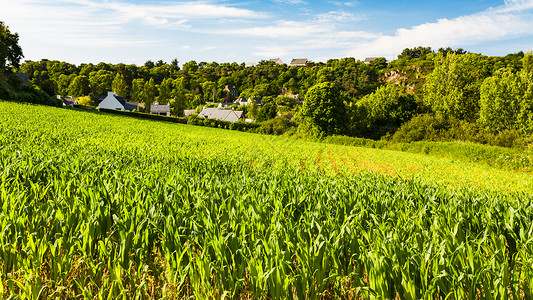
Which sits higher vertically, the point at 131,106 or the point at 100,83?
the point at 100,83

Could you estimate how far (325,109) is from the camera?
59.5m

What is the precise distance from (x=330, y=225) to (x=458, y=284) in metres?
1.65

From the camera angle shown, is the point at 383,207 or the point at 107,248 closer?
the point at 107,248

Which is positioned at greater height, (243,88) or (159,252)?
(243,88)

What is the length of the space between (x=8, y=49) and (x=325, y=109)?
61083 mm

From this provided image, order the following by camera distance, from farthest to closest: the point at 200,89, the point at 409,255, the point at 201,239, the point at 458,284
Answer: the point at 200,89 < the point at 201,239 < the point at 409,255 < the point at 458,284

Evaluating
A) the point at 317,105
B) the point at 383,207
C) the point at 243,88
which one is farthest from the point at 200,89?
the point at 383,207

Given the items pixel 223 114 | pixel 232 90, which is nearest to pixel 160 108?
pixel 223 114

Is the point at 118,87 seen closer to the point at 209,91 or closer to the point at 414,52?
the point at 209,91

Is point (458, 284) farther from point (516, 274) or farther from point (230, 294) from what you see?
point (230, 294)

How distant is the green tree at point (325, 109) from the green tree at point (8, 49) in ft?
186

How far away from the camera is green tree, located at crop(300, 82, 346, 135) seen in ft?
195

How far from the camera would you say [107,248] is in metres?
3.38

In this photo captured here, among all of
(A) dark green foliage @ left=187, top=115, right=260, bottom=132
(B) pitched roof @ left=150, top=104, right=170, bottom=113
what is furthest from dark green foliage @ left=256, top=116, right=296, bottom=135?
(B) pitched roof @ left=150, top=104, right=170, bottom=113
